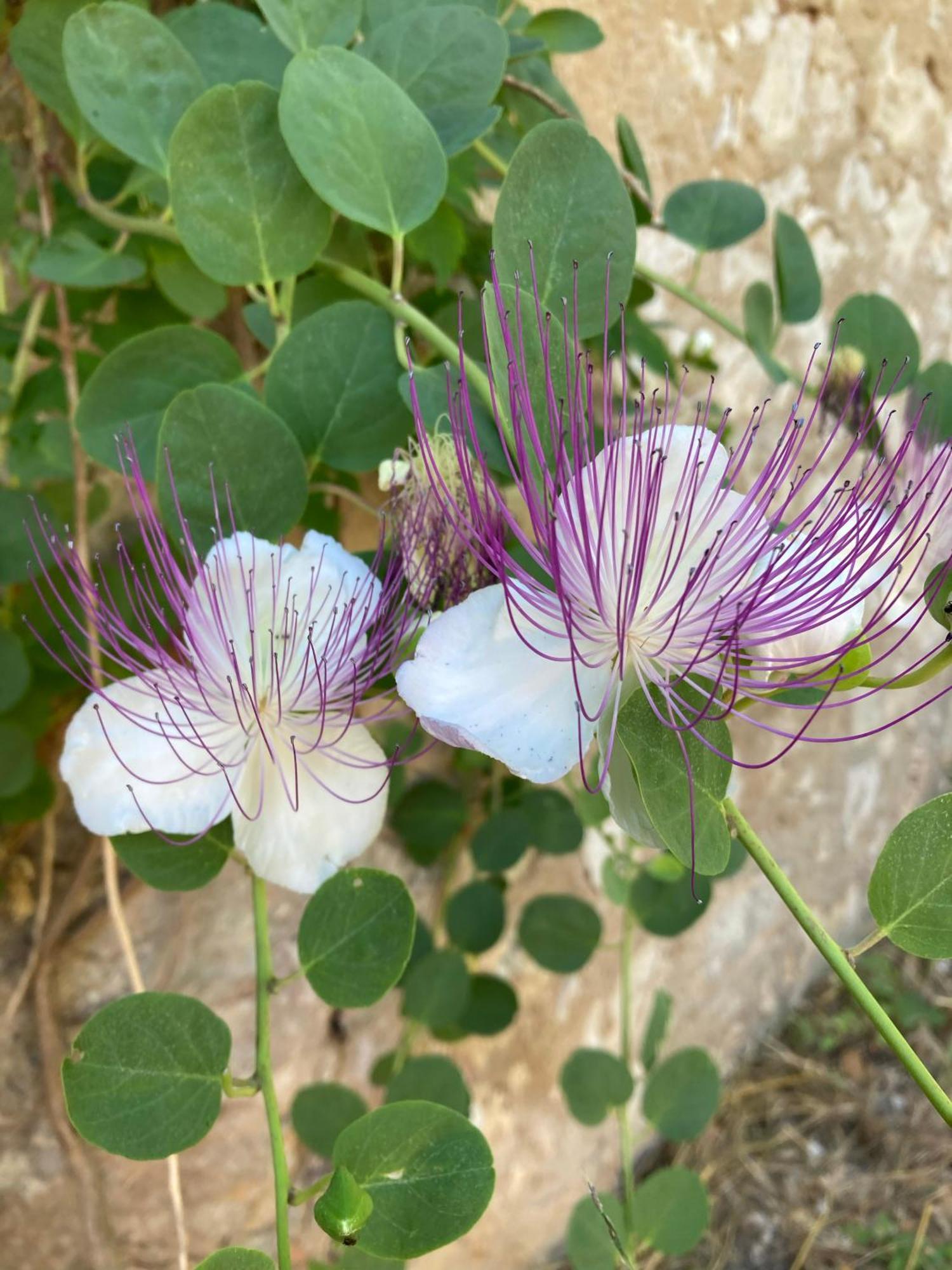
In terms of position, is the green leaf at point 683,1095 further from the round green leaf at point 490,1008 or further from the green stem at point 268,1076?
the green stem at point 268,1076

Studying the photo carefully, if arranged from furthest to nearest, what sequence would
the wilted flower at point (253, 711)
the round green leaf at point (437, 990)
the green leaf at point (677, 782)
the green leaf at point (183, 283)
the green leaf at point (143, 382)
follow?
the round green leaf at point (437, 990) < the green leaf at point (183, 283) < the green leaf at point (143, 382) < the wilted flower at point (253, 711) < the green leaf at point (677, 782)

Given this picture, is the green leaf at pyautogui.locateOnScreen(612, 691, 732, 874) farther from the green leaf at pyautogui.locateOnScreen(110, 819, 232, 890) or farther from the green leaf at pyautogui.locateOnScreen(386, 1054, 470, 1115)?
the green leaf at pyautogui.locateOnScreen(386, 1054, 470, 1115)

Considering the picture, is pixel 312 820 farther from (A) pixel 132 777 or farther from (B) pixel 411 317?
(B) pixel 411 317

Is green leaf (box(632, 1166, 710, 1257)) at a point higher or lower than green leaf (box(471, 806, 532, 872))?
lower

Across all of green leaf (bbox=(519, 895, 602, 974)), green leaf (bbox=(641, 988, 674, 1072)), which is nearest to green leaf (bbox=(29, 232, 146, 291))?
green leaf (bbox=(519, 895, 602, 974))

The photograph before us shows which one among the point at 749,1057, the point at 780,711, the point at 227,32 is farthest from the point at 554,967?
the point at 749,1057

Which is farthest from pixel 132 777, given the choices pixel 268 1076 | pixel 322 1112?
pixel 322 1112

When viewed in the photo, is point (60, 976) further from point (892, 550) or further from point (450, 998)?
point (892, 550)

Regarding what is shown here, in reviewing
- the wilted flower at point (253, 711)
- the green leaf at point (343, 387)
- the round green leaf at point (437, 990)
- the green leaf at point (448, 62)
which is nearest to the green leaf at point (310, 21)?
the green leaf at point (448, 62)
